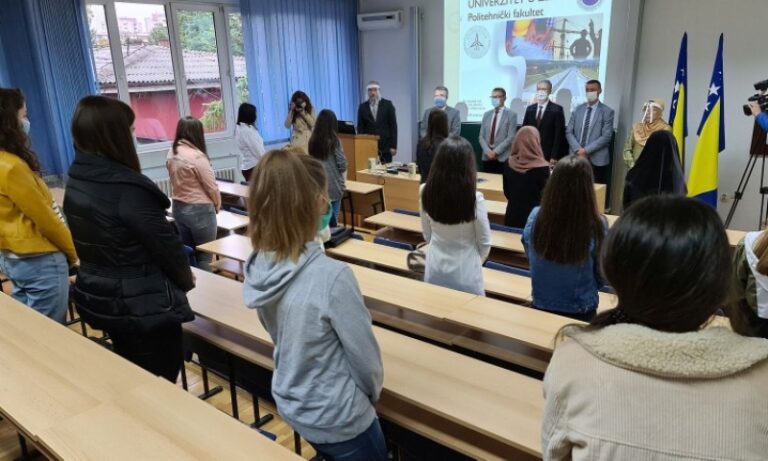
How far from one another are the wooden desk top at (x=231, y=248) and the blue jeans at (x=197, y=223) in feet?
1.14

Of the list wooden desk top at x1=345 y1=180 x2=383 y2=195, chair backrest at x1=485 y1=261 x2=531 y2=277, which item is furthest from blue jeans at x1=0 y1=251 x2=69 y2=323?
wooden desk top at x1=345 y1=180 x2=383 y2=195

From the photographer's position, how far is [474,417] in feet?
5.50

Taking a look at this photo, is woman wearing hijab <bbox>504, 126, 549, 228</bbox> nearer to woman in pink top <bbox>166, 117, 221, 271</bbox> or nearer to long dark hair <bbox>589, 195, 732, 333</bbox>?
woman in pink top <bbox>166, 117, 221, 271</bbox>

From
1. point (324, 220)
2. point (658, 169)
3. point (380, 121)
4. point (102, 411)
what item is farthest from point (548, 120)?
point (102, 411)

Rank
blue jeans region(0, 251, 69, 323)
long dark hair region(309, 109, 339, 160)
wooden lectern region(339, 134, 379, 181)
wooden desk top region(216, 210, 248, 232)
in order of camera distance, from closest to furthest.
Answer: blue jeans region(0, 251, 69, 323), wooden desk top region(216, 210, 248, 232), long dark hair region(309, 109, 339, 160), wooden lectern region(339, 134, 379, 181)

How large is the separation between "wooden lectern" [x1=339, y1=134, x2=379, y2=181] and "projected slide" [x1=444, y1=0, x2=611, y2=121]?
5.44 ft

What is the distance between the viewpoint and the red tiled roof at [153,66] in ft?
21.0

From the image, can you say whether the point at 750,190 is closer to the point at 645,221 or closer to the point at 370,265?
the point at 370,265

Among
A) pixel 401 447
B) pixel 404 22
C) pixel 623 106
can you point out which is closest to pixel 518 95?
pixel 623 106

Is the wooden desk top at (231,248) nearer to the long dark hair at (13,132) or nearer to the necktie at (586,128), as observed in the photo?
the long dark hair at (13,132)

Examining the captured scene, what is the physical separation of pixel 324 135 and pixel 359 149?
2.38m

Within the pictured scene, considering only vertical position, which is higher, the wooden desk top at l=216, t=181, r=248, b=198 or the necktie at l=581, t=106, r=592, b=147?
the necktie at l=581, t=106, r=592, b=147

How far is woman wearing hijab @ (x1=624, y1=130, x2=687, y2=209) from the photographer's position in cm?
380

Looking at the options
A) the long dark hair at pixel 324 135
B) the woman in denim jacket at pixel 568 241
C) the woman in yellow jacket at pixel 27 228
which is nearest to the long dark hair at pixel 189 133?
the long dark hair at pixel 324 135
